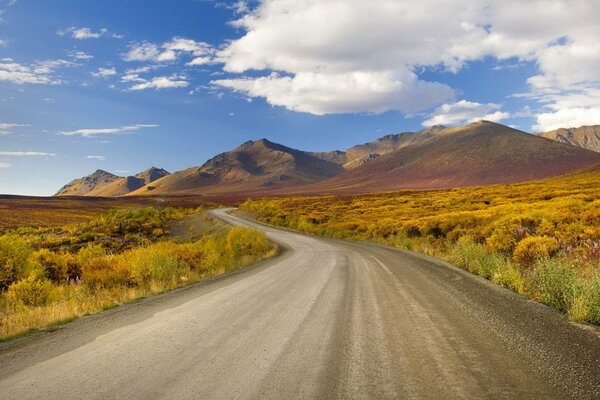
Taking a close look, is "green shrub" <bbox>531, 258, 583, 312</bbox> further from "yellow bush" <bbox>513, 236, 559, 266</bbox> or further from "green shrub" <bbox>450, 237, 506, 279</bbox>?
"yellow bush" <bbox>513, 236, 559, 266</bbox>

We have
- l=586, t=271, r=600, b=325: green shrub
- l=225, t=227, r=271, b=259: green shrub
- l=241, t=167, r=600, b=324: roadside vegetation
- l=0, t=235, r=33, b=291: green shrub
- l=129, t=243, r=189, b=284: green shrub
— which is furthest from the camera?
l=225, t=227, r=271, b=259: green shrub

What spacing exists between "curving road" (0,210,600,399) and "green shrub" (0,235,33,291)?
711 centimetres

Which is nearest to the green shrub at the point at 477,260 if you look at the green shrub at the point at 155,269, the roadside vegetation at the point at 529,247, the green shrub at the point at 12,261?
the roadside vegetation at the point at 529,247

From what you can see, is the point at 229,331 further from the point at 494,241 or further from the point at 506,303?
the point at 494,241

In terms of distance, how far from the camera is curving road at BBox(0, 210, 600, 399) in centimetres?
483

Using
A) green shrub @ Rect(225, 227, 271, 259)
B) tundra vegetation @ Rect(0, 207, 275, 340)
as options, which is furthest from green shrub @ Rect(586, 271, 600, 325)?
green shrub @ Rect(225, 227, 271, 259)

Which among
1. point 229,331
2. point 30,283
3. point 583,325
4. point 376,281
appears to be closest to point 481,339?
point 583,325

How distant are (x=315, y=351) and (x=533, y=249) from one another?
1179 centimetres

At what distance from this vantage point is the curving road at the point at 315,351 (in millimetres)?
4832

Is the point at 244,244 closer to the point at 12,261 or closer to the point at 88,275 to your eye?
the point at 88,275

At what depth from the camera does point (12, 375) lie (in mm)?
5523

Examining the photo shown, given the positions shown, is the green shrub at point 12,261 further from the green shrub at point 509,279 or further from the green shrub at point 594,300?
the green shrub at point 594,300

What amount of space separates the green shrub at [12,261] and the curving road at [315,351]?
7105mm

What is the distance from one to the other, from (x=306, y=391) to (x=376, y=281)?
862 centimetres
